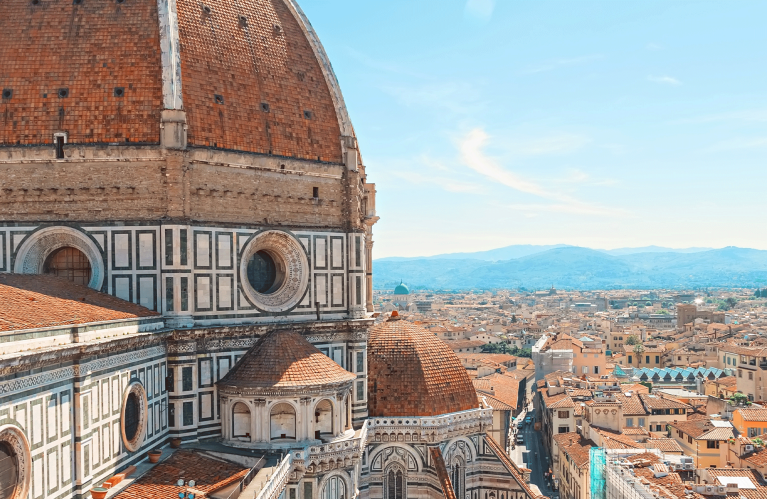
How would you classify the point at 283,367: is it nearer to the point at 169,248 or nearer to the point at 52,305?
the point at 169,248

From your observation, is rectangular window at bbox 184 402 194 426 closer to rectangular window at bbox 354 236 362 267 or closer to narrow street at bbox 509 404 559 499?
rectangular window at bbox 354 236 362 267

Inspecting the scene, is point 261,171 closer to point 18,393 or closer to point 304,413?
point 304,413

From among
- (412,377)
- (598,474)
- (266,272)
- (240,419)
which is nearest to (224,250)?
(266,272)

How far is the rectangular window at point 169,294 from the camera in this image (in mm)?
20016

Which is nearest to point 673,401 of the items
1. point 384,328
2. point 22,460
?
point 384,328

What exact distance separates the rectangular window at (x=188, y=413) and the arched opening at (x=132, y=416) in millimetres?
1860

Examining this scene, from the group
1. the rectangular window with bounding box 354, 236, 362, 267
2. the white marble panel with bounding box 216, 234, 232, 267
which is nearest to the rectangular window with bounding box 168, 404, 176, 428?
the white marble panel with bounding box 216, 234, 232, 267

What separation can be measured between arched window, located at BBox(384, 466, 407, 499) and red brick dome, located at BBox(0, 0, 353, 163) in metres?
9.43

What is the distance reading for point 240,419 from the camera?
20.5 meters

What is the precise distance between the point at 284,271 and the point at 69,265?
18.6ft

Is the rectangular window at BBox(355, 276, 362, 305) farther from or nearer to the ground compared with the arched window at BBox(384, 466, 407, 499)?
farther from the ground

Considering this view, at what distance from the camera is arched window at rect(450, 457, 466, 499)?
24.7m

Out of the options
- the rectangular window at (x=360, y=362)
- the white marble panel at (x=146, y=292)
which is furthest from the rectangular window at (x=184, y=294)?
the rectangular window at (x=360, y=362)

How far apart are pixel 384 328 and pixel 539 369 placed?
50815 millimetres
